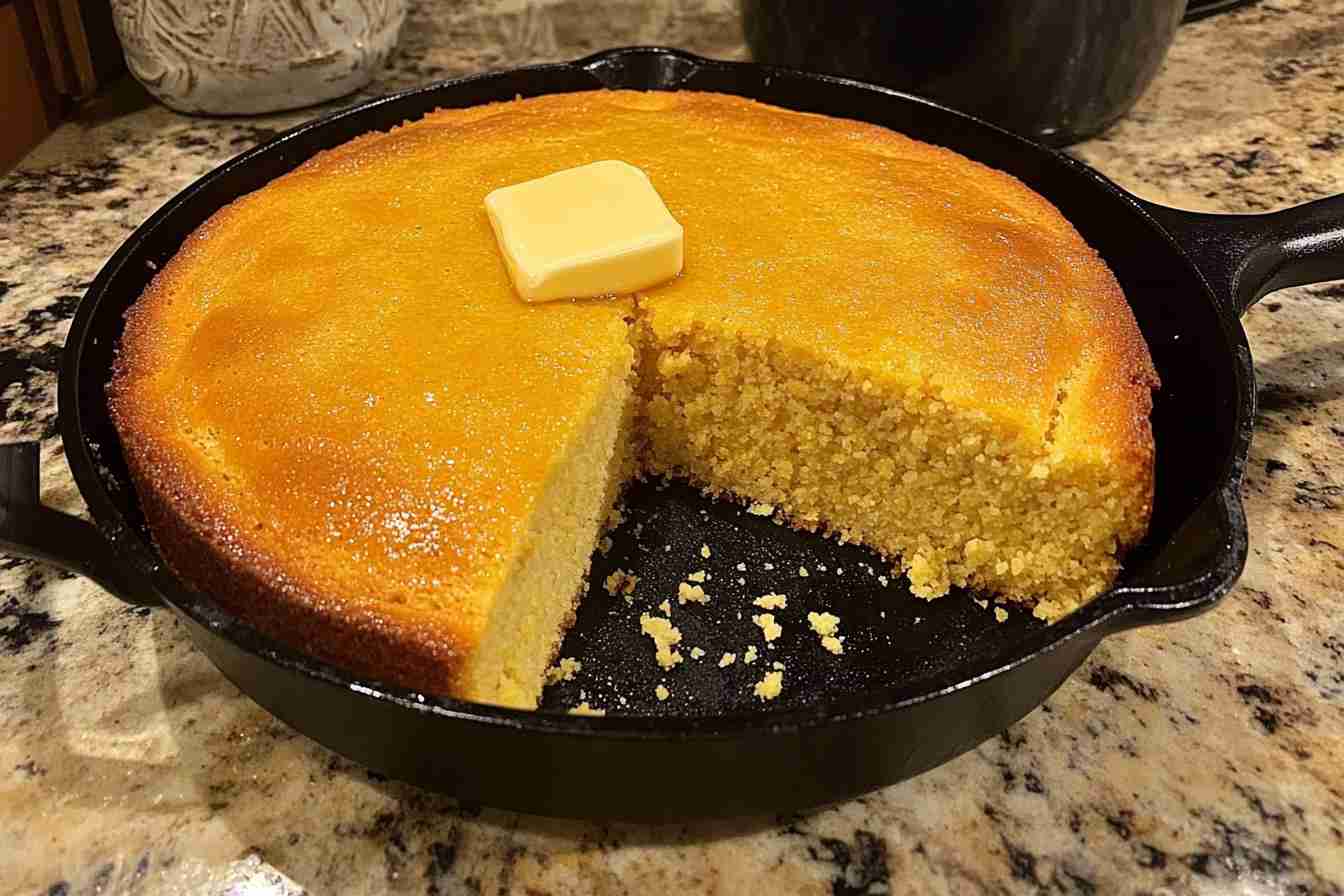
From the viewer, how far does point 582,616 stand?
5.46 ft

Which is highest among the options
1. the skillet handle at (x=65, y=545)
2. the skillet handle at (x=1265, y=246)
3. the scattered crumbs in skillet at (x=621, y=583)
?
the skillet handle at (x=1265, y=246)

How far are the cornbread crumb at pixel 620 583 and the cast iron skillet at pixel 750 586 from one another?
19 millimetres

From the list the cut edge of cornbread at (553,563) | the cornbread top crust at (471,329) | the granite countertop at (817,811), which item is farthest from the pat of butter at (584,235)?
the granite countertop at (817,811)

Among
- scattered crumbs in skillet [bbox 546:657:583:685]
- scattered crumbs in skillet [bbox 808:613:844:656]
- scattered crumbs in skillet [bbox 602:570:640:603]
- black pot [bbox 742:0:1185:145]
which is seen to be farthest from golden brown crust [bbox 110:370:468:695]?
black pot [bbox 742:0:1185:145]

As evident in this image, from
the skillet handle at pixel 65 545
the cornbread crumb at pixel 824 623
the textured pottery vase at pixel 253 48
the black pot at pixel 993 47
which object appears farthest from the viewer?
the textured pottery vase at pixel 253 48

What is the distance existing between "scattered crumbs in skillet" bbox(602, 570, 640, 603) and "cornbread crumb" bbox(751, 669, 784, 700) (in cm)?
26

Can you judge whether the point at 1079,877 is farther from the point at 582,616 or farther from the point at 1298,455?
the point at 1298,455

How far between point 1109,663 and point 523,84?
1519 millimetres

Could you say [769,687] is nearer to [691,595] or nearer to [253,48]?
[691,595]

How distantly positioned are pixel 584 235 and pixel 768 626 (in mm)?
659

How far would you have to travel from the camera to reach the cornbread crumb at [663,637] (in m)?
1.58

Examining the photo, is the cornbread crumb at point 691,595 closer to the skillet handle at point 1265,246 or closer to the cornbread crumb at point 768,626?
the cornbread crumb at point 768,626

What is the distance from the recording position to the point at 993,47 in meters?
2.19

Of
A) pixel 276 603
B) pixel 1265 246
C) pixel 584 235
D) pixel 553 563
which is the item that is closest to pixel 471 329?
pixel 584 235
